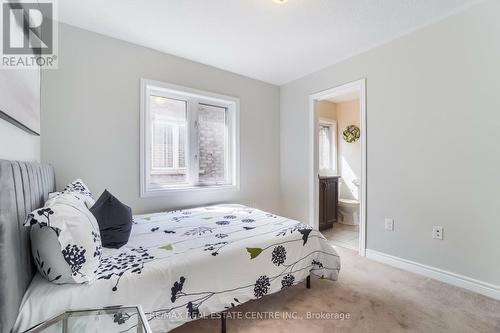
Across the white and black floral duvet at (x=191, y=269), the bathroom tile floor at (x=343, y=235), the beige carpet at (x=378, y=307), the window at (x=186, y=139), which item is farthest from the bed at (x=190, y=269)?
the bathroom tile floor at (x=343, y=235)

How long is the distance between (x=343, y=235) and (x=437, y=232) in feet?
4.92

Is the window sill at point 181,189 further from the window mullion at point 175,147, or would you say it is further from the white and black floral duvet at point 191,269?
the white and black floral duvet at point 191,269

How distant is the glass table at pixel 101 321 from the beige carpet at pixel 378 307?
2.25 ft

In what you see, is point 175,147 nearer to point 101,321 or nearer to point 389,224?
point 101,321

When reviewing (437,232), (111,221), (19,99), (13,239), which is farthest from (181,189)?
(437,232)

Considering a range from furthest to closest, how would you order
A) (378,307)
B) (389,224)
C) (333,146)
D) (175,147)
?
(333,146)
(175,147)
(389,224)
(378,307)

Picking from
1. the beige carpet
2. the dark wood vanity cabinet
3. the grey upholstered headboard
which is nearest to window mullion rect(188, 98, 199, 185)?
the beige carpet

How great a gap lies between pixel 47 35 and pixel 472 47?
383 centimetres

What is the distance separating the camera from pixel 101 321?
922 mm

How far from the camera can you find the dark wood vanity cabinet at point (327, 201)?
375cm

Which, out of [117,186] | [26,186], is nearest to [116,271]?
[26,186]

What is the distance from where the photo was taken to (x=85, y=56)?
2.24 meters

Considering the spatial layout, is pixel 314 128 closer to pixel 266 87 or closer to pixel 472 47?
pixel 266 87
